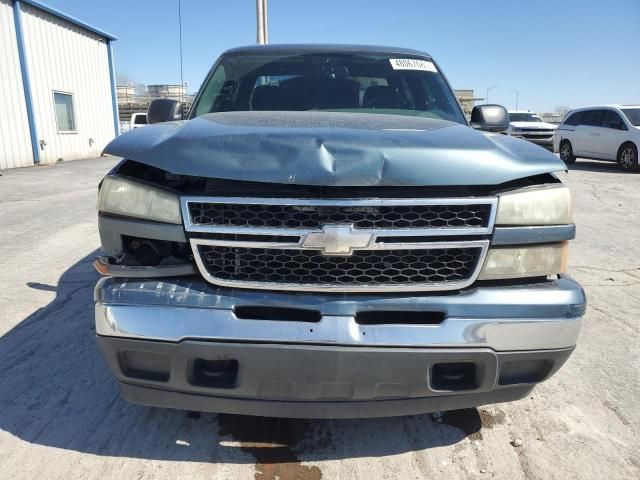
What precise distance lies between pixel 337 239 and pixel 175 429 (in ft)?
4.11

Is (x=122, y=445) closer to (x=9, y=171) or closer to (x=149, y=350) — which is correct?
(x=149, y=350)

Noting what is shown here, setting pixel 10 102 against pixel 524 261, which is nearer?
pixel 524 261

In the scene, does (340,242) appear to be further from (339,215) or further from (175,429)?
(175,429)

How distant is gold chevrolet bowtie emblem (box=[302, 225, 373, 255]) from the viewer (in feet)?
5.69

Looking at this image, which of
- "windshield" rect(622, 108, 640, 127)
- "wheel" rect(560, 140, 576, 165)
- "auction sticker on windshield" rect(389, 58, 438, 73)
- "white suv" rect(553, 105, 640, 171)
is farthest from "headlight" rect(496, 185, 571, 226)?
"wheel" rect(560, 140, 576, 165)

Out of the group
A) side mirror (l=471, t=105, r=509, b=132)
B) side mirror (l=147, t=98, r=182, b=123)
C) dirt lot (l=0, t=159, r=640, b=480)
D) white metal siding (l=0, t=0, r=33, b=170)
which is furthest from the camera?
white metal siding (l=0, t=0, r=33, b=170)

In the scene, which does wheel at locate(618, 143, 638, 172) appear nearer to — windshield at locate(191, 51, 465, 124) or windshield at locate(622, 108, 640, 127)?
windshield at locate(622, 108, 640, 127)

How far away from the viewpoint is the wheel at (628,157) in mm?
13320

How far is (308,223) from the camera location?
1785 mm

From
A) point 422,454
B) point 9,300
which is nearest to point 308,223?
point 422,454

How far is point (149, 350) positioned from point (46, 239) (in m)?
4.60

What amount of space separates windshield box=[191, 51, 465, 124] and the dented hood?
46.9 inches

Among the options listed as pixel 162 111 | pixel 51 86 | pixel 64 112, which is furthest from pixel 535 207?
pixel 64 112

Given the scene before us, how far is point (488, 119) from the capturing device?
3287mm
